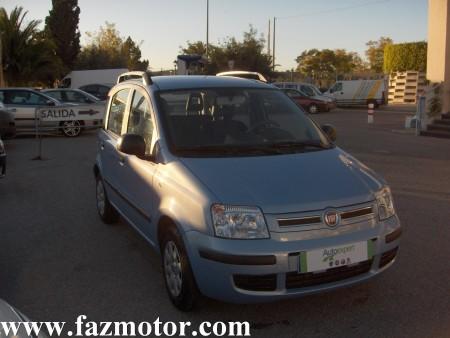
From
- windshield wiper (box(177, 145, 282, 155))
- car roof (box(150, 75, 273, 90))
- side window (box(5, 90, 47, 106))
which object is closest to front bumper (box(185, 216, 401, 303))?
windshield wiper (box(177, 145, 282, 155))

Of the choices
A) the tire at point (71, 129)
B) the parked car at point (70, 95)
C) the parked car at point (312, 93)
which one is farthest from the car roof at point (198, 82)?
the parked car at point (312, 93)

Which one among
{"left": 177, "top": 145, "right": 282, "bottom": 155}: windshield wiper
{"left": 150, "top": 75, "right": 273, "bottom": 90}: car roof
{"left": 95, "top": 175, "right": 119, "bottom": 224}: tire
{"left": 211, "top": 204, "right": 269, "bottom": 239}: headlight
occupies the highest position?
{"left": 150, "top": 75, "right": 273, "bottom": 90}: car roof

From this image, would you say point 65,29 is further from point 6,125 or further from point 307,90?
point 6,125

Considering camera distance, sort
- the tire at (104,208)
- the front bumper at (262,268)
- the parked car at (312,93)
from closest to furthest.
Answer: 1. the front bumper at (262,268)
2. the tire at (104,208)
3. the parked car at (312,93)

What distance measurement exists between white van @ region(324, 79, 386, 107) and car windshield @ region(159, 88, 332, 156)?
1027 inches

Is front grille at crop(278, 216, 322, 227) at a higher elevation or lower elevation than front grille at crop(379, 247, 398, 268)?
higher

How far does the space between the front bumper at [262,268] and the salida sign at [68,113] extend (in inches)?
397

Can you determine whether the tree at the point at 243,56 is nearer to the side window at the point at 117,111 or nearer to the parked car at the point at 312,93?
the parked car at the point at 312,93

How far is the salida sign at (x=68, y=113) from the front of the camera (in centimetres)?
1259

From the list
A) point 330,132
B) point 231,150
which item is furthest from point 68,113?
point 231,150

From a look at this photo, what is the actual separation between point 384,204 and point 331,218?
572mm

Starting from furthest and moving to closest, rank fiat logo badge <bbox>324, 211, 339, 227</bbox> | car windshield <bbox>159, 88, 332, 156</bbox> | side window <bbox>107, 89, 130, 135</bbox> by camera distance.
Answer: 1. side window <bbox>107, 89, 130, 135</bbox>
2. car windshield <bbox>159, 88, 332, 156</bbox>
3. fiat logo badge <bbox>324, 211, 339, 227</bbox>

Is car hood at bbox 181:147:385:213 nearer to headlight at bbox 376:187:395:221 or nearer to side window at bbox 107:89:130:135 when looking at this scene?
headlight at bbox 376:187:395:221

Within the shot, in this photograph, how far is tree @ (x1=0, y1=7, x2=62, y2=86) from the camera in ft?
104
